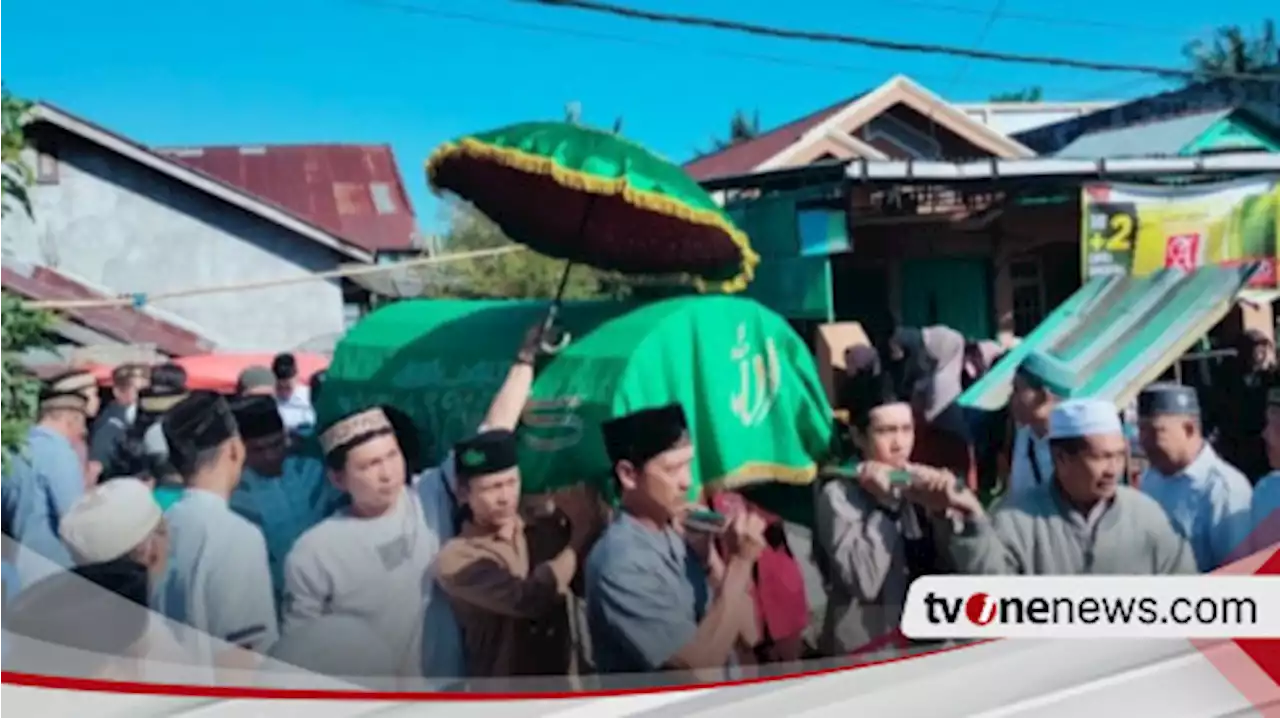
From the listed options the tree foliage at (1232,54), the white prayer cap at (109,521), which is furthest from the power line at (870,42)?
the white prayer cap at (109,521)

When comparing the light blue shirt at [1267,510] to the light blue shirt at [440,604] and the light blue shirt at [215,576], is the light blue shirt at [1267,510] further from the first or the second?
the light blue shirt at [215,576]

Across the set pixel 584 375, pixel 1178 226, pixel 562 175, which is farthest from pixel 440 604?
pixel 1178 226

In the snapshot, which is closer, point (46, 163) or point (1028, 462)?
point (46, 163)

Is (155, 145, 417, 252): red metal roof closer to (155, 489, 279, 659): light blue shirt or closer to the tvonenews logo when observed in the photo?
(155, 489, 279, 659): light blue shirt

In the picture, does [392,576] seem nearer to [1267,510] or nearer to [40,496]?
[40,496]

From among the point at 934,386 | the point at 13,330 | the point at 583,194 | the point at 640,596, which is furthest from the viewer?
the point at 934,386

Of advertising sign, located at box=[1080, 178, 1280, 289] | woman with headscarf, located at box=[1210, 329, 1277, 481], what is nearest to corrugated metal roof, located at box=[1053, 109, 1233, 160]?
advertising sign, located at box=[1080, 178, 1280, 289]

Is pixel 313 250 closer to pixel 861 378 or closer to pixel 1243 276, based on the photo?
pixel 861 378

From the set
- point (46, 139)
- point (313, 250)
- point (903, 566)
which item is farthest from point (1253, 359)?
point (46, 139)
